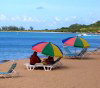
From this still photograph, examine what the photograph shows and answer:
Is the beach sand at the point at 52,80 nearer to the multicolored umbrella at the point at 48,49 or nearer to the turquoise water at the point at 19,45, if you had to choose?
the multicolored umbrella at the point at 48,49

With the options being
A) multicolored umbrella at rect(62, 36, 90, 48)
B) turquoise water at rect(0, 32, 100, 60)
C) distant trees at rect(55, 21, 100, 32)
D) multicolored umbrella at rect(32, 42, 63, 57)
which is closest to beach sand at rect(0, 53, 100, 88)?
multicolored umbrella at rect(32, 42, 63, 57)

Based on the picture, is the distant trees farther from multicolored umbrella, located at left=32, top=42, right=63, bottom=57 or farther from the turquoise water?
multicolored umbrella, located at left=32, top=42, right=63, bottom=57

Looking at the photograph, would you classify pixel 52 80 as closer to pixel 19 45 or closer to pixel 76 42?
pixel 76 42

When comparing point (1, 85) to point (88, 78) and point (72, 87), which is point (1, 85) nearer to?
point (72, 87)

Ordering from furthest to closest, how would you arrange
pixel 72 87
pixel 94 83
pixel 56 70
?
pixel 56 70 < pixel 94 83 < pixel 72 87

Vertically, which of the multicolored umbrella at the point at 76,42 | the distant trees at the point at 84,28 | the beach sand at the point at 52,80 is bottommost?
the distant trees at the point at 84,28

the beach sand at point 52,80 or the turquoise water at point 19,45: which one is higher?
the beach sand at point 52,80

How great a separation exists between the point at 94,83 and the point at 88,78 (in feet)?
3.45

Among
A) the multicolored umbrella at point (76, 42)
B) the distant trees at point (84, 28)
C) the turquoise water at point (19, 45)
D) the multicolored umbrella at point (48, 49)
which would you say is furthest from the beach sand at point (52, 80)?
the distant trees at point (84, 28)

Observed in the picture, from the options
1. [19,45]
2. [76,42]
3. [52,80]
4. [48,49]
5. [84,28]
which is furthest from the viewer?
[84,28]

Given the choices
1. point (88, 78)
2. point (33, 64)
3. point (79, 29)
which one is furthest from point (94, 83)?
point (79, 29)

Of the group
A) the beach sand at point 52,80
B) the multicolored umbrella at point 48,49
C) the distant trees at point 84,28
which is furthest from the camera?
the distant trees at point 84,28

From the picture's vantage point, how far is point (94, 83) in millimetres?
10758

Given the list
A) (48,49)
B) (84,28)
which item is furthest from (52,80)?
(84,28)
